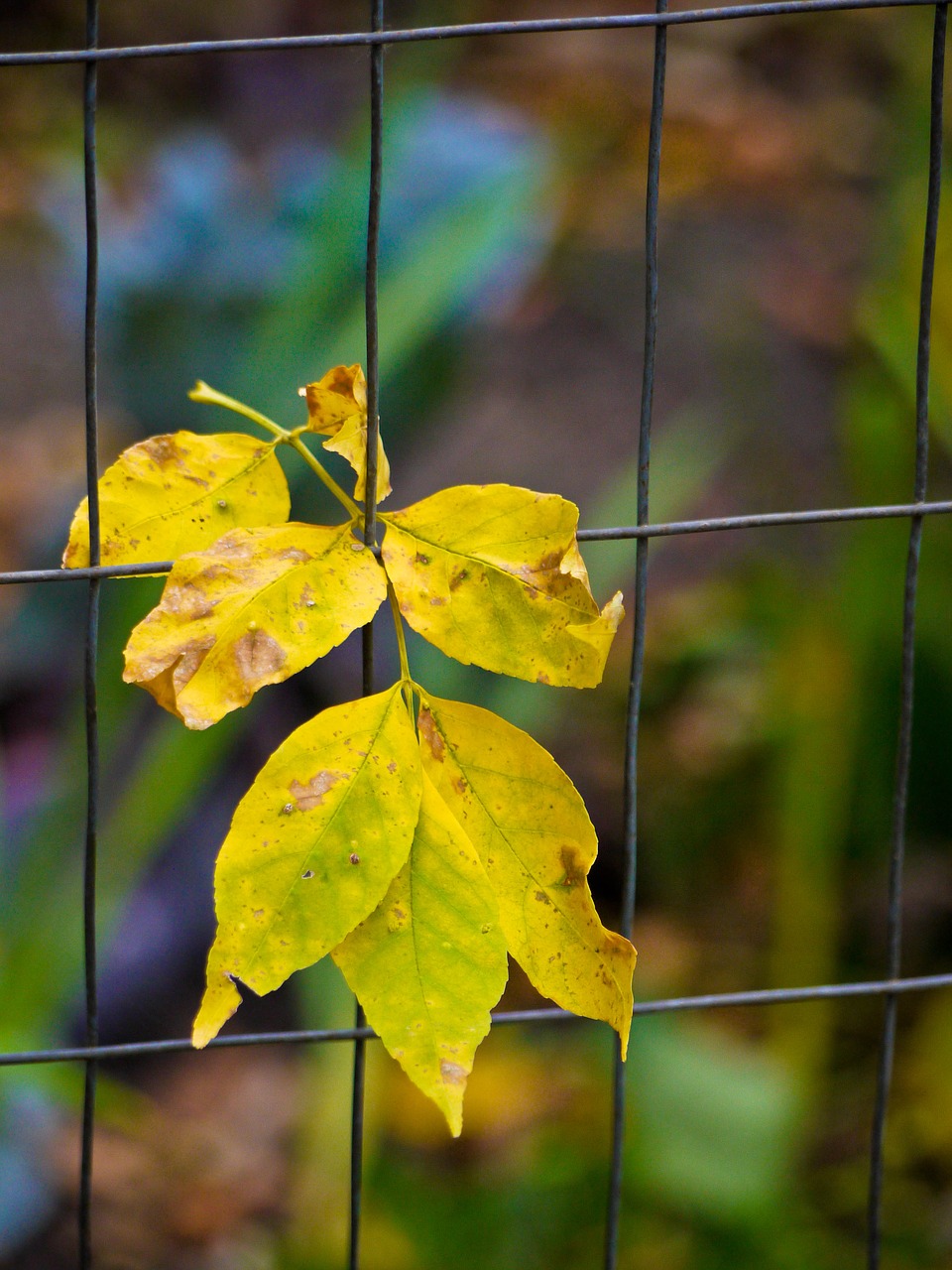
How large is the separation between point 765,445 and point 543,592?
8.49 feet

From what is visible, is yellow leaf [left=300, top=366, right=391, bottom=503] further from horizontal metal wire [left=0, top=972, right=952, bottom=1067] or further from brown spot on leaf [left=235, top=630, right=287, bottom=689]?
horizontal metal wire [left=0, top=972, right=952, bottom=1067]

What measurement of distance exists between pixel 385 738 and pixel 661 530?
0.14 m

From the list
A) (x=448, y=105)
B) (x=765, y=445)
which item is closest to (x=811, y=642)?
(x=448, y=105)

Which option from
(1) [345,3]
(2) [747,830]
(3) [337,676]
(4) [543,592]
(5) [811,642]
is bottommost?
(2) [747,830]

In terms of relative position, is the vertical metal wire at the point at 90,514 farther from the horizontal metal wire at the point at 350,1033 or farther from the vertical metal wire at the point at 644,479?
the vertical metal wire at the point at 644,479

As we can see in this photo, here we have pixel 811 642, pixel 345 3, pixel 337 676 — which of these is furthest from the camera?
pixel 345 3

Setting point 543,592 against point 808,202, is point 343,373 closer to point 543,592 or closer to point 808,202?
point 543,592

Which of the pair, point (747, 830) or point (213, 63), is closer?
point (747, 830)

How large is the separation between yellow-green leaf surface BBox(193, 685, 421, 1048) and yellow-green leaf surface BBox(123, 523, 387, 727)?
0.02 meters

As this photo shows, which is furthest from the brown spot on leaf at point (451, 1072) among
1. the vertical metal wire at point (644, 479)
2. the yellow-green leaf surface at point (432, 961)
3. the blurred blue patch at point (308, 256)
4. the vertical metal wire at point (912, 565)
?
the blurred blue patch at point (308, 256)

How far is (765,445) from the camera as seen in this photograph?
9.50 feet

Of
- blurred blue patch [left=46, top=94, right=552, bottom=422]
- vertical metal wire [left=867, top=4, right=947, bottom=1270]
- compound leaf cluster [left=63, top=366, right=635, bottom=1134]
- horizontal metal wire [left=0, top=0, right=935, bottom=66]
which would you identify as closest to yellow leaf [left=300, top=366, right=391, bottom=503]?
compound leaf cluster [left=63, top=366, right=635, bottom=1134]

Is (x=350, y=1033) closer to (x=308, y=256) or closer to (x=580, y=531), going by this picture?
(x=580, y=531)

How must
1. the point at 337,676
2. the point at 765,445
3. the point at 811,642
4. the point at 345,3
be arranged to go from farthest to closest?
the point at 345,3 → the point at 765,445 → the point at 337,676 → the point at 811,642
